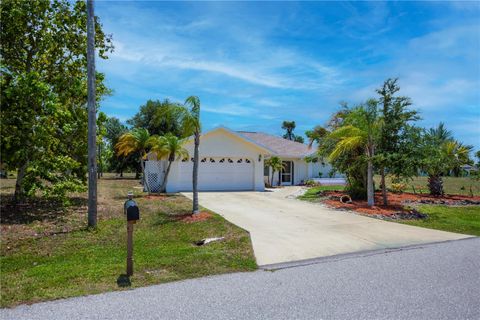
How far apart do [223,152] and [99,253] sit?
14.9m

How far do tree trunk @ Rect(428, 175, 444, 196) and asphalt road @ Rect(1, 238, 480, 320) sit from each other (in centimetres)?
Result: 1355

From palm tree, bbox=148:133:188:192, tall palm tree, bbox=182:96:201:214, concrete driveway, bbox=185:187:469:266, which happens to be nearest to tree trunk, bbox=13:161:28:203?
tall palm tree, bbox=182:96:201:214

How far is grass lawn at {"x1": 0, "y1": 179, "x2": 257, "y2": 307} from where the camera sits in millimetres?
5137

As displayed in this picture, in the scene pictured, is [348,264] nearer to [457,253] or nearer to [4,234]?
[457,253]

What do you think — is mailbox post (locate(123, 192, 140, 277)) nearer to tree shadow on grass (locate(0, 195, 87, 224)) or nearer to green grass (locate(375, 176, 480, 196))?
tree shadow on grass (locate(0, 195, 87, 224))

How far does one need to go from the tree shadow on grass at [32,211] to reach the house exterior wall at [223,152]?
22.0 feet

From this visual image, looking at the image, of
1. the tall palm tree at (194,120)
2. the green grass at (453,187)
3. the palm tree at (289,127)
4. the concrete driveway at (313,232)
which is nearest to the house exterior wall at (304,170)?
the green grass at (453,187)

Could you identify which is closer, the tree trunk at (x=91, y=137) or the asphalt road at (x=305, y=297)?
the asphalt road at (x=305, y=297)

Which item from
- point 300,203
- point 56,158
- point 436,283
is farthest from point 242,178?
point 436,283

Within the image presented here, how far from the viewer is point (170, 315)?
4105mm

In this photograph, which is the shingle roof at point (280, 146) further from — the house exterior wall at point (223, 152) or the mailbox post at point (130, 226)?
the mailbox post at point (130, 226)

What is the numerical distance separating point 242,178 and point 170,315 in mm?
18057

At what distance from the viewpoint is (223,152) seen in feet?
70.5

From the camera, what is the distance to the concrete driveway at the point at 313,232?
735 cm
